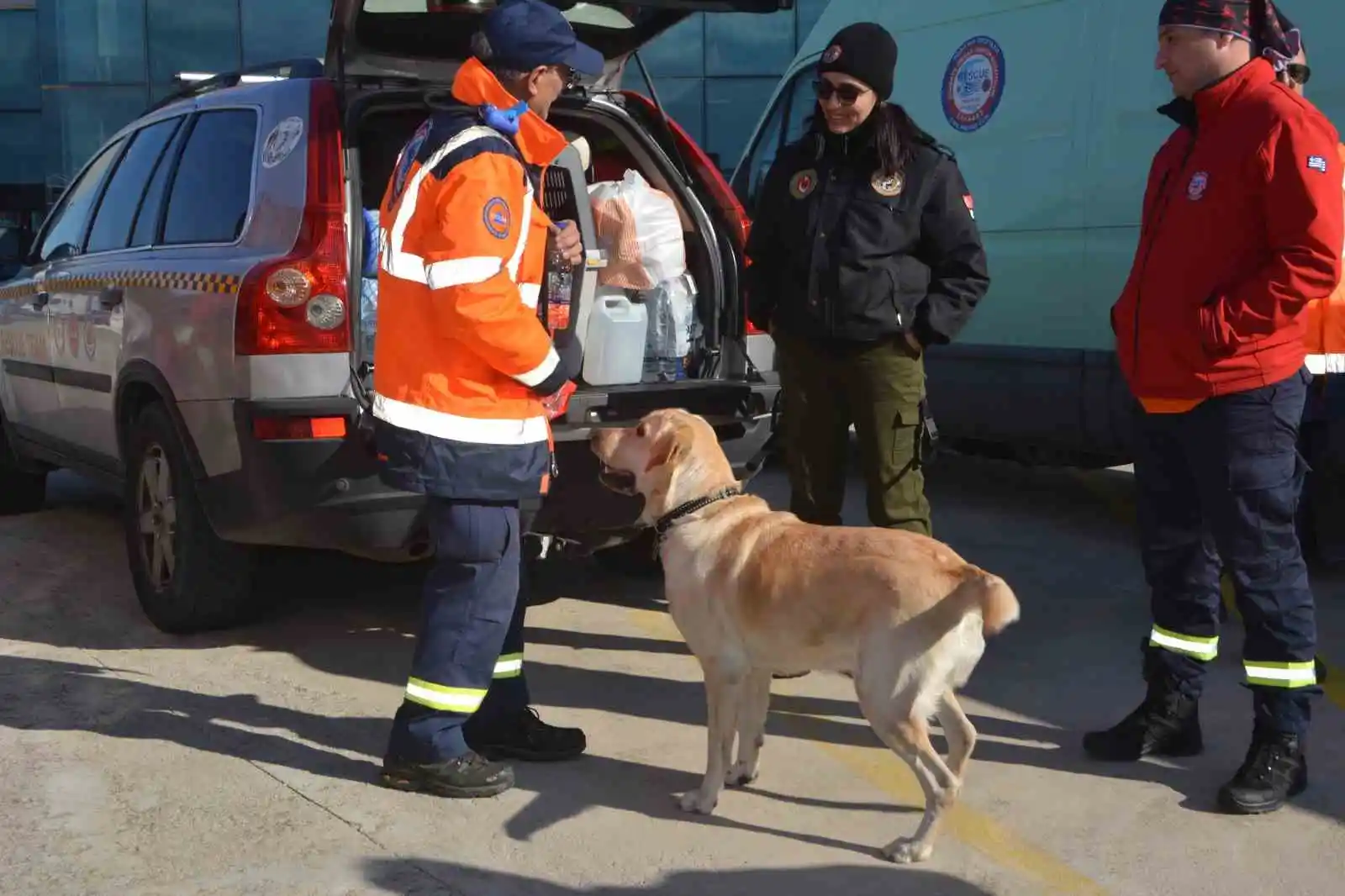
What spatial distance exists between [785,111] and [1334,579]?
3403mm

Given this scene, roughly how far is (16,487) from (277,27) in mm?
16131

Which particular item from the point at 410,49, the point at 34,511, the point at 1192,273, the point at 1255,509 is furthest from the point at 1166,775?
the point at 34,511

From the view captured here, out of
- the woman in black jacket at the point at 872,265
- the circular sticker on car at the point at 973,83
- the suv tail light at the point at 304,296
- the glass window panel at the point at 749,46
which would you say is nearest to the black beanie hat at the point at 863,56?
the woman in black jacket at the point at 872,265

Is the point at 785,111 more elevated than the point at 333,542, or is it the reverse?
the point at 785,111

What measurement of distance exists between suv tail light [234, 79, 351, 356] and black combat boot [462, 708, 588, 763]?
1.19 metres

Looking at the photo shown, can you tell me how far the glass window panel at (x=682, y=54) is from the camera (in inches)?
838

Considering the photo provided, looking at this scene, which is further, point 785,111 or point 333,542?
point 785,111

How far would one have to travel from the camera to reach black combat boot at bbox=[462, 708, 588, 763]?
3906 millimetres

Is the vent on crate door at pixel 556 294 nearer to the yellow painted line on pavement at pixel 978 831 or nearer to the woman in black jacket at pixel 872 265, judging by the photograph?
the woman in black jacket at pixel 872 265

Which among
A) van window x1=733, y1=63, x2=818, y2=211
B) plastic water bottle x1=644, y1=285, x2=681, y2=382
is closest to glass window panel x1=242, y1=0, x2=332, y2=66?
van window x1=733, y1=63, x2=818, y2=211

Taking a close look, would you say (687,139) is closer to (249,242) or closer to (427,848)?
(249,242)

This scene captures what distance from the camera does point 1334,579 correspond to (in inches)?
227

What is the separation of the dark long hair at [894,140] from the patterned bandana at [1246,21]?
2.72 ft

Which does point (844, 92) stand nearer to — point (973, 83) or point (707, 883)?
point (707, 883)
